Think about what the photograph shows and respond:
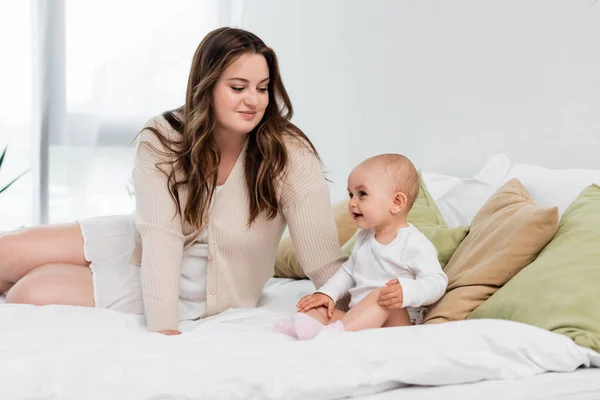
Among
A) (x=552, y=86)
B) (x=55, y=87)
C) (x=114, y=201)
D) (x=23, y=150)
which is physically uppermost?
(x=552, y=86)

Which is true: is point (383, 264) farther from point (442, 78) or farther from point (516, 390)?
point (442, 78)

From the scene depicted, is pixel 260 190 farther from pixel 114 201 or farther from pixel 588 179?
pixel 114 201

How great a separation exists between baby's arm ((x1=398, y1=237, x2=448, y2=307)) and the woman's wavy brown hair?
411 millimetres

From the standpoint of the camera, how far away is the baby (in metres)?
1.72

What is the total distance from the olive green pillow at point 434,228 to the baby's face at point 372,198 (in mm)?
251

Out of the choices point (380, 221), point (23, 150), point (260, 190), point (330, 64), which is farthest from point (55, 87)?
point (380, 221)

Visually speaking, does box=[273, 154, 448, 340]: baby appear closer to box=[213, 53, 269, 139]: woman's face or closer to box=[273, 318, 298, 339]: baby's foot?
box=[273, 318, 298, 339]: baby's foot

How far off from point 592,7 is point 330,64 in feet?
5.30

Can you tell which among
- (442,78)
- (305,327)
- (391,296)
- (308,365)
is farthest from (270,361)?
(442,78)

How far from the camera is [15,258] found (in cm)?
212

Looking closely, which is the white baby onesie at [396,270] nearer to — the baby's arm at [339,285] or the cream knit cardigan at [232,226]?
the baby's arm at [339,285]

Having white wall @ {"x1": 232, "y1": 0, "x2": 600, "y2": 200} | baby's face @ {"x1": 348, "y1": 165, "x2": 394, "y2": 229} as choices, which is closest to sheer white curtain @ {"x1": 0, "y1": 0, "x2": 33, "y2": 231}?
white wall @ {"x1": 232, "y1": 0, "x2": 600, "y2": 200}

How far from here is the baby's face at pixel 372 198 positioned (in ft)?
5.95

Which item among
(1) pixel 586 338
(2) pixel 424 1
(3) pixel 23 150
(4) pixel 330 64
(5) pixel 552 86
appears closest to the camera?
(1) pixel 586 338
